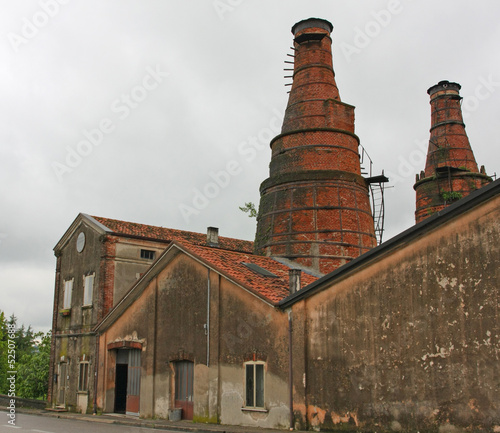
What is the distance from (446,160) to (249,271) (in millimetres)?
24429

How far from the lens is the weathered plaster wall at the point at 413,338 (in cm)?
1065

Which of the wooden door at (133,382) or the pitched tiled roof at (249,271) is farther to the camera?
the wooden door at (133,382)

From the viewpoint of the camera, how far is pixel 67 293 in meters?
25.8

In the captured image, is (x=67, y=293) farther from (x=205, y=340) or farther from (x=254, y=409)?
(x=254, y=409)

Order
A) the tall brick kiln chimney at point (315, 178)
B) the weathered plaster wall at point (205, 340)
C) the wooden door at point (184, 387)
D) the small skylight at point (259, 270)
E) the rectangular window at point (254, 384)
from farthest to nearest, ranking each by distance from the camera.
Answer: the tall brick kiln chimney at point (315, 178), the small skylight at point (259, 270), the wooden door at point (184, 387), the rectangular window at point (254, 384), the weathered plaster wall at point (205, 340)

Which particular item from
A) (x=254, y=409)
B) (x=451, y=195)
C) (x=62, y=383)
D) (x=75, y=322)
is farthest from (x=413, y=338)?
(x=451, y=195)

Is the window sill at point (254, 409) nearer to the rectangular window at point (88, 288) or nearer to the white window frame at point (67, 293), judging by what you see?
the rectangular window at point (88, 288)

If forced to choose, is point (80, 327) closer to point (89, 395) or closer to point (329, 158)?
point (89, 395)

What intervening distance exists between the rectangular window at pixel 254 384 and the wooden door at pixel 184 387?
8.89 ft

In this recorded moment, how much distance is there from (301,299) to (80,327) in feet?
44.4

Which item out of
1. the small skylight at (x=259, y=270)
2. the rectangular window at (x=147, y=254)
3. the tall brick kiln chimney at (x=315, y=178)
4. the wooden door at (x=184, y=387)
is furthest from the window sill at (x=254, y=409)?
the rectangular window at (x=147, y=254)

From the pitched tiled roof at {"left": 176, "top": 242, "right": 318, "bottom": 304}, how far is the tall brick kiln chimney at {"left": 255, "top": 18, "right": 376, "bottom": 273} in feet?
10.1

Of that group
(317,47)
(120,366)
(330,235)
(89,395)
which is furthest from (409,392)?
(317,47)

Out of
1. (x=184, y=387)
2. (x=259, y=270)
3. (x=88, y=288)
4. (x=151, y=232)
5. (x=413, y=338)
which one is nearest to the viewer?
(x=413, y=338)
